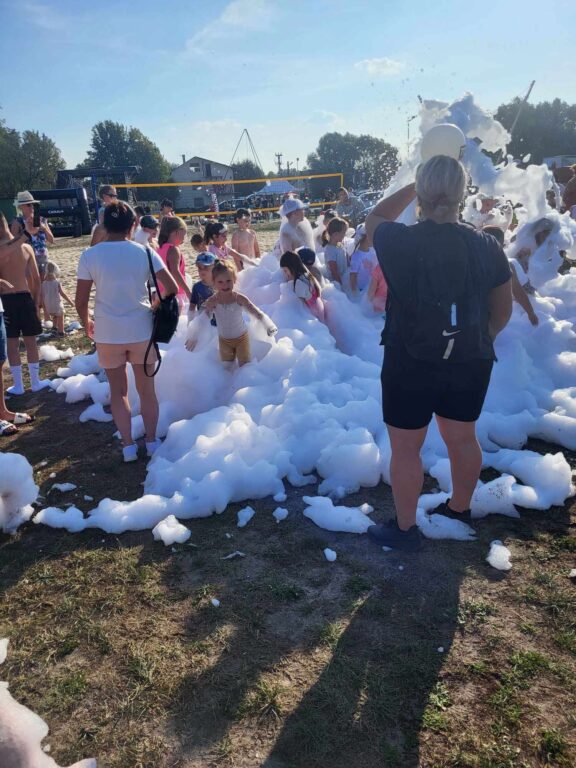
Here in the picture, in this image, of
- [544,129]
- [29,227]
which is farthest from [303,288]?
[544,129]

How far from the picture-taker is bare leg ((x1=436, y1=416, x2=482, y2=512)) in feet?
8.66

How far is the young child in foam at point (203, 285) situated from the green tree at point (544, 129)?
61165mm

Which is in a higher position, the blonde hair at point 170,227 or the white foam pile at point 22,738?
the blonde hair at point 170,227

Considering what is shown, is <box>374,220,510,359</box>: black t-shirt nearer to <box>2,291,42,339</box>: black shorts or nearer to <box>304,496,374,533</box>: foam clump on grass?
<box>304,496,374,533</box>: foam clump on grass

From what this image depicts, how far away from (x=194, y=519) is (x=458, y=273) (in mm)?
2142

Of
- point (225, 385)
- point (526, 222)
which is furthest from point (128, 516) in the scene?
point (526, 222)

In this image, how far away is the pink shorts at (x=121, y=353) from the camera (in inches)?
150

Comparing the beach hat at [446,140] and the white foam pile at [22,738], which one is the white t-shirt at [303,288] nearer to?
the beach hat at [446,140]

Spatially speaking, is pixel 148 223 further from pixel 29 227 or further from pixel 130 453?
pixel 130 453

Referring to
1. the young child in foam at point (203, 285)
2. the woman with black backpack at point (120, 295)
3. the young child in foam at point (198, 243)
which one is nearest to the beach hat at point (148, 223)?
the young child in foam at point (198, 243)

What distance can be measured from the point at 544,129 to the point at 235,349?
6858cm

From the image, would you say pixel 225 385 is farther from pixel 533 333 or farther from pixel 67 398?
pixel 533 333

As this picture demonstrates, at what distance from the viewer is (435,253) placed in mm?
2297

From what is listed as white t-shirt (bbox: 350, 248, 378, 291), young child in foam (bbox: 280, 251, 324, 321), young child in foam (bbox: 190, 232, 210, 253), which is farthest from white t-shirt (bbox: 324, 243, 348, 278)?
young child in foam (bbox: 190, 232, 210, 253)
